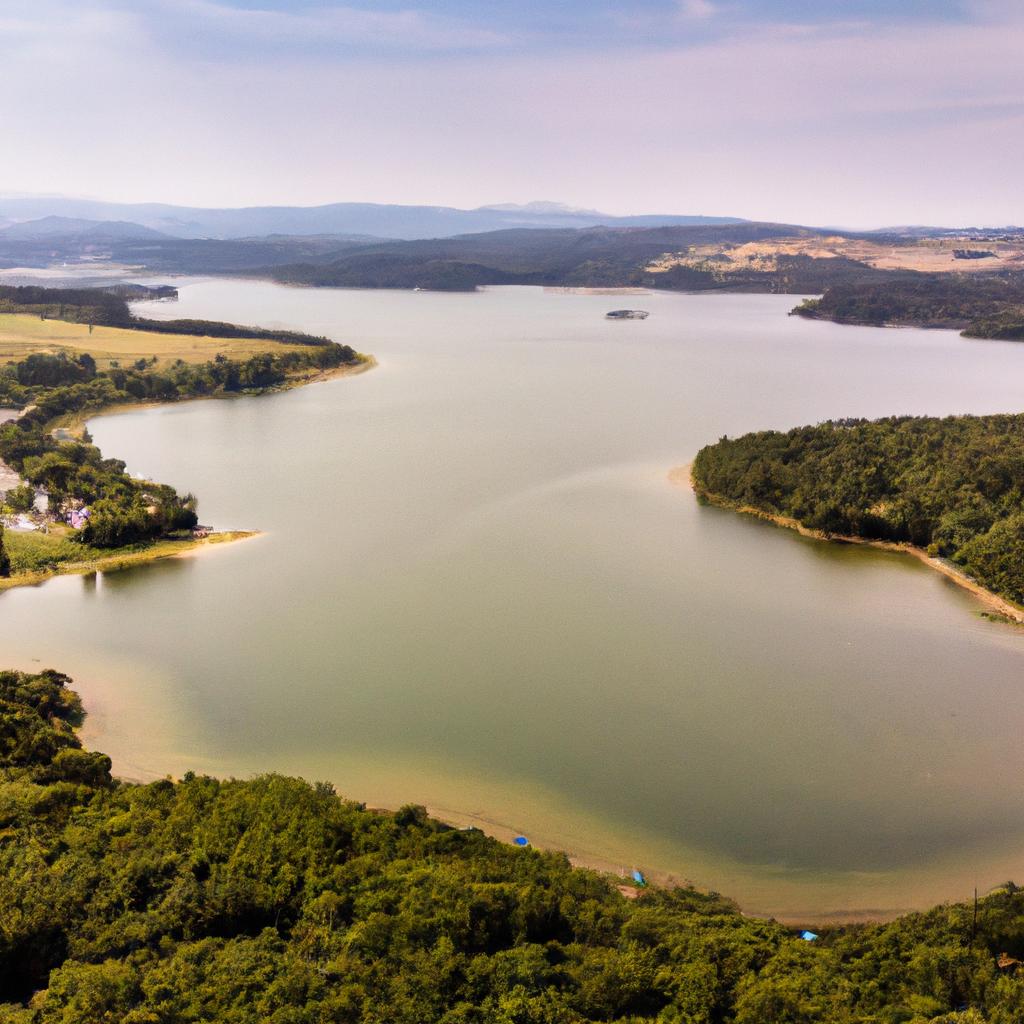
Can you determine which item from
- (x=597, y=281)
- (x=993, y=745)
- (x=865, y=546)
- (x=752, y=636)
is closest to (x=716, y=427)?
(x=865, y=546)

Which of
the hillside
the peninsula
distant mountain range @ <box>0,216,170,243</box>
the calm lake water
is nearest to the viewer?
the calm lake water

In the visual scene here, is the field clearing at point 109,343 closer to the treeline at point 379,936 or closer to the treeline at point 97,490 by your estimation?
the treeline at point 97,490

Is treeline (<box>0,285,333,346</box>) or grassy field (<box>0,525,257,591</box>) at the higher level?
treeline (<box>0,285,333,346</box>)

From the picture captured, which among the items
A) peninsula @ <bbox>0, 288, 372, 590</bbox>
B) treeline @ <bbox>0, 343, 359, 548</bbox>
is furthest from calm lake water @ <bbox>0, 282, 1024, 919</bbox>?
treeline @ <bbox>0, 343, 359, 548</bbox>

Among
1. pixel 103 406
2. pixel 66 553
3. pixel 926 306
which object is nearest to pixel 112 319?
pixel 103 406

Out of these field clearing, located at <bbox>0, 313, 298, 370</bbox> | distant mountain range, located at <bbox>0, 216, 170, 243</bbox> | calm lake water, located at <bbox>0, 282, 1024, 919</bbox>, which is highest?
distant mountain range, located at <bbox>0, 216, 170, 243</bbox>

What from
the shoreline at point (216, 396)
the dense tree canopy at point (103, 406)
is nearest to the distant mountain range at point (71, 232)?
the shoreline at point (216, 396)

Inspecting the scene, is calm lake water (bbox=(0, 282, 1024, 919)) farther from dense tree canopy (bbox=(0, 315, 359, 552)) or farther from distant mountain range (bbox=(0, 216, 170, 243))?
distant mountain range (bbox=(0, 216, 170, 243))
